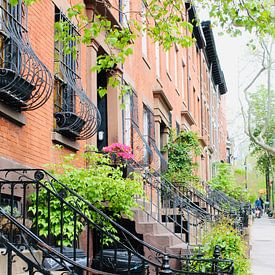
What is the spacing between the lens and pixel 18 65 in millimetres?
6711

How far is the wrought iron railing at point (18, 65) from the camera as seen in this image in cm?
641

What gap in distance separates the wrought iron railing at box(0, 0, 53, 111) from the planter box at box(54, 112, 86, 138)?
3.45ft

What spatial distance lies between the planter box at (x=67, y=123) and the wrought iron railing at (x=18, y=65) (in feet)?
3.45

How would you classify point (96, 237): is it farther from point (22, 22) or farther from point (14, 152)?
point (22, 22)

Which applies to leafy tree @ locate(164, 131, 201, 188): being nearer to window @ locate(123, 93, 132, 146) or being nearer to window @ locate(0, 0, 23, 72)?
window @ locate(123, 93, 132, 146)

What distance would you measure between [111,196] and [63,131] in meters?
1.49

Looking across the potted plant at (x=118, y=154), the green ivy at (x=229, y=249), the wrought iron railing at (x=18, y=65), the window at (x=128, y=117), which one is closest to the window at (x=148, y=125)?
the window at (x=128, y=117)

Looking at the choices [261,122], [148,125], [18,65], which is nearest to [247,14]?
[18,65]

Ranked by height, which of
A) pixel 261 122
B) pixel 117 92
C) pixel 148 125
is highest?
pixel 261 122

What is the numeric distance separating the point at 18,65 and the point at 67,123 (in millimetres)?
1885

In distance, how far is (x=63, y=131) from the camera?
27.4ft

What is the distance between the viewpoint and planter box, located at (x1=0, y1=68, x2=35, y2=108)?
630 centimetres

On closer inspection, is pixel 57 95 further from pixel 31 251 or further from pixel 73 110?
pixel 31 251

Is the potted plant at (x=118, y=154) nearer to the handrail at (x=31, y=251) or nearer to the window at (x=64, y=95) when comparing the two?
the window at (x=64, y=95)
